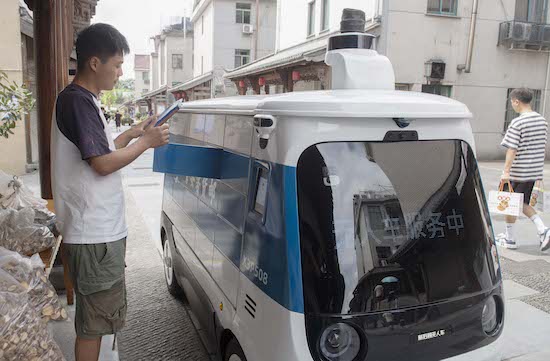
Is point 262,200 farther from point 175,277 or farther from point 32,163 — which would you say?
point 32,163

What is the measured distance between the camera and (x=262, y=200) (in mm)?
2383

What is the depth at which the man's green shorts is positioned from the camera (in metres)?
2.50

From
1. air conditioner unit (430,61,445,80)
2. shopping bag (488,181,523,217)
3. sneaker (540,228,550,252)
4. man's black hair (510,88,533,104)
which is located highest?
air conditioner unit (430,61,445,80)

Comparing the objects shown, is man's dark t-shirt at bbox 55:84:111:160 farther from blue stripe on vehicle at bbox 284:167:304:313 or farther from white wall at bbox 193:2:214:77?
white wall at bbox 193:2:214:77

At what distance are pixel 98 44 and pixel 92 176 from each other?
679mm

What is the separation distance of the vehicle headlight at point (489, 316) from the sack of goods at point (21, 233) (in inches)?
108

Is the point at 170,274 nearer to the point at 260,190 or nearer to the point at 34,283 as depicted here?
the point at 34,283

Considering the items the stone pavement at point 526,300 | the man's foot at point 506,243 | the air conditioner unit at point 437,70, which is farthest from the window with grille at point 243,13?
the man's foot at point 506,243

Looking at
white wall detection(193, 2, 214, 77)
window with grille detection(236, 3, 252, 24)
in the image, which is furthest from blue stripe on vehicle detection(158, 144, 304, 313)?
white wall detection(193, 2, 214, 77)

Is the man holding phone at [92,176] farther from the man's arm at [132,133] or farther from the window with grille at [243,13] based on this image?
the window with grille at [243,13]

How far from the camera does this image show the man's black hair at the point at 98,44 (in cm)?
243

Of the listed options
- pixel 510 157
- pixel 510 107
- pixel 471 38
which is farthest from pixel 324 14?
pixel 510 157

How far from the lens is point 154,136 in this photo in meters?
2.50

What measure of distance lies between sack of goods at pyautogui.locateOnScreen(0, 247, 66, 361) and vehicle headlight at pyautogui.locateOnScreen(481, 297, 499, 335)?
2216 mm
